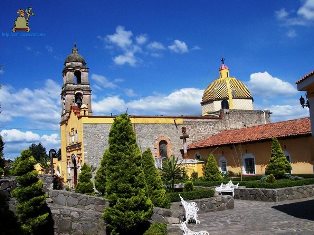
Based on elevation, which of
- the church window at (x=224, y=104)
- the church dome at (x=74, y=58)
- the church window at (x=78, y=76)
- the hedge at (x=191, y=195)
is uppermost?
the church dome at (x=74, y=58)

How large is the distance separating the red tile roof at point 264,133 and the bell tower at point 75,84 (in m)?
11.5

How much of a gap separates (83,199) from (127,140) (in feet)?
8.06

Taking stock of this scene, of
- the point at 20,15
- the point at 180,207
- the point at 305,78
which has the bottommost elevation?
the point at 180,207

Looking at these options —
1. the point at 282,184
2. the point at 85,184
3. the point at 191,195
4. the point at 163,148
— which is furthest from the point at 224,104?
the point at 191,195

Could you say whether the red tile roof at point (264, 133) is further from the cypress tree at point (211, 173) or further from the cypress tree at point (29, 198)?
the cypress tree at point (29, 198)

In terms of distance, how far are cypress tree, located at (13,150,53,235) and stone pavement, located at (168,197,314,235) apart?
3.95 metres

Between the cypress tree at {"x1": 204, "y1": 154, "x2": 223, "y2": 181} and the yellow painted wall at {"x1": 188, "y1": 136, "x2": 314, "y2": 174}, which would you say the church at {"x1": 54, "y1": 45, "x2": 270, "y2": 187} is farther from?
the cypress tree at {"x1": 204, "y1": 154, "x2": 223, "y2": 181}

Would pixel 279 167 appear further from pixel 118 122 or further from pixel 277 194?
pixel 118 122

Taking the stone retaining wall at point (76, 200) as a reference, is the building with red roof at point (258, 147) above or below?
above

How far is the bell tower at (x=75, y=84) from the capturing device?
36688 mm

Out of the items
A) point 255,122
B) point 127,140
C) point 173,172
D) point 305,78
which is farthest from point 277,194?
point 255,122

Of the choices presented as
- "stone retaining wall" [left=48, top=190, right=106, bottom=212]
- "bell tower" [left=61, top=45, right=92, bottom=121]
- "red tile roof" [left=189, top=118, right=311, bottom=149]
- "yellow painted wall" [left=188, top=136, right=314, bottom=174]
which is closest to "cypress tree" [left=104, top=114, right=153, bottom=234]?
"stone retaining wall" [left=48, top=190, right=106, bottom=212]

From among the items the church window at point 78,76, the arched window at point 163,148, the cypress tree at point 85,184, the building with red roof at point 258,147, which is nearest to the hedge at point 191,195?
the cypress tree at point 85,184

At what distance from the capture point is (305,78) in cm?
1270
